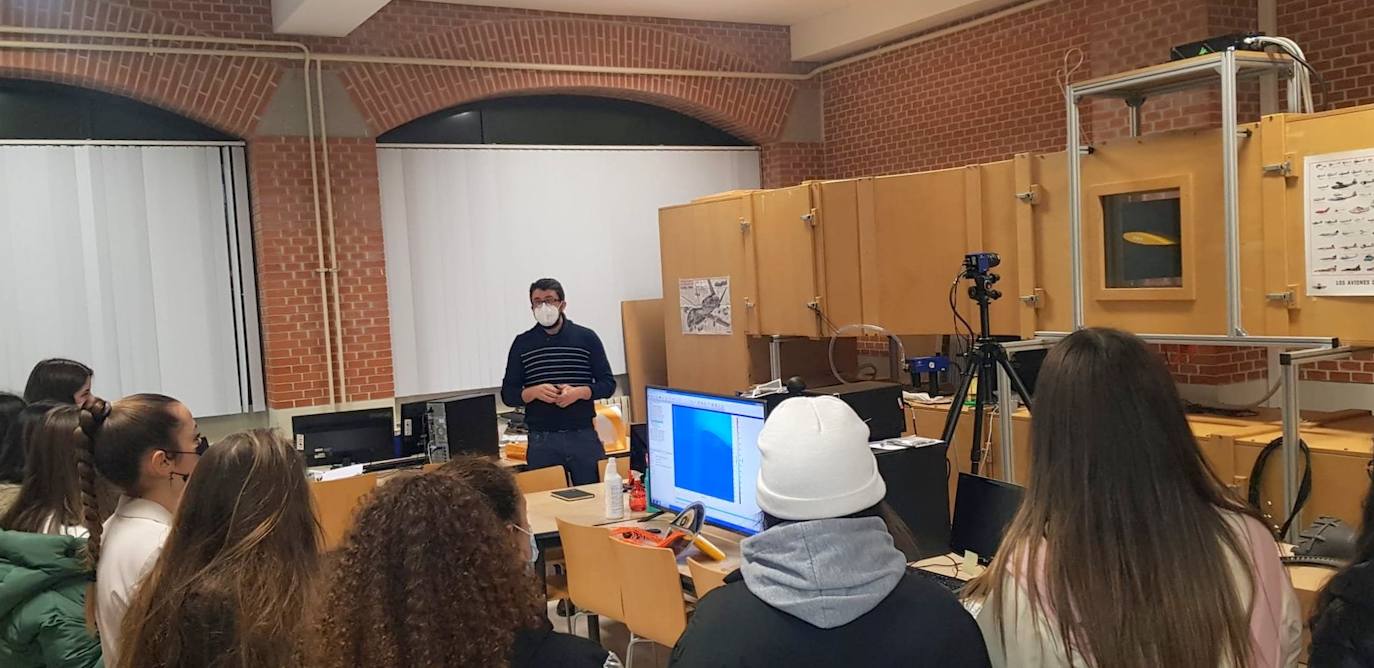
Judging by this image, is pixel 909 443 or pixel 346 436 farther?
pixel 346 436

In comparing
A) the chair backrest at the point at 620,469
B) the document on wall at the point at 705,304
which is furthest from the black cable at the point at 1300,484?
the document on wall at the point at 705,304

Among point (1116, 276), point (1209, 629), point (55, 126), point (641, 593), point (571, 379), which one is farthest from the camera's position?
point (55, 126)

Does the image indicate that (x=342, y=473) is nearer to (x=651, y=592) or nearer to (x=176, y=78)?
(x=651, y=592)

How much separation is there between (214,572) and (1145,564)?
163 cm

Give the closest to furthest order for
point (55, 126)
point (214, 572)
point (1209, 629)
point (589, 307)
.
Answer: point (1209, 629), point (214, 572), point (55, 126), point (589, 307)

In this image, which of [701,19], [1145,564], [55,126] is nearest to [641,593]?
[1145,564]

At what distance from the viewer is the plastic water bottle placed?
13.4 ft

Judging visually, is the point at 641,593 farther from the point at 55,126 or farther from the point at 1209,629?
the point at 55,126

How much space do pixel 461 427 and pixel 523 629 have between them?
12.4 feet

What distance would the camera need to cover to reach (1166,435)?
66.7 inches

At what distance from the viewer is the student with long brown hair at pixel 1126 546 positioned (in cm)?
165

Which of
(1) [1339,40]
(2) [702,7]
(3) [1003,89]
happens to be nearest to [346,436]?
(2) [702,7]

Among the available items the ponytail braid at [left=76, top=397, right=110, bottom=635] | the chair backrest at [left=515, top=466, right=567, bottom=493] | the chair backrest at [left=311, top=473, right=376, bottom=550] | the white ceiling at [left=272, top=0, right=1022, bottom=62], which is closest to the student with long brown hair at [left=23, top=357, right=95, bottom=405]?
the chair backrest at [left=311, top=473, right=376, bottom=550]

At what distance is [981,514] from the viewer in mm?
3109
